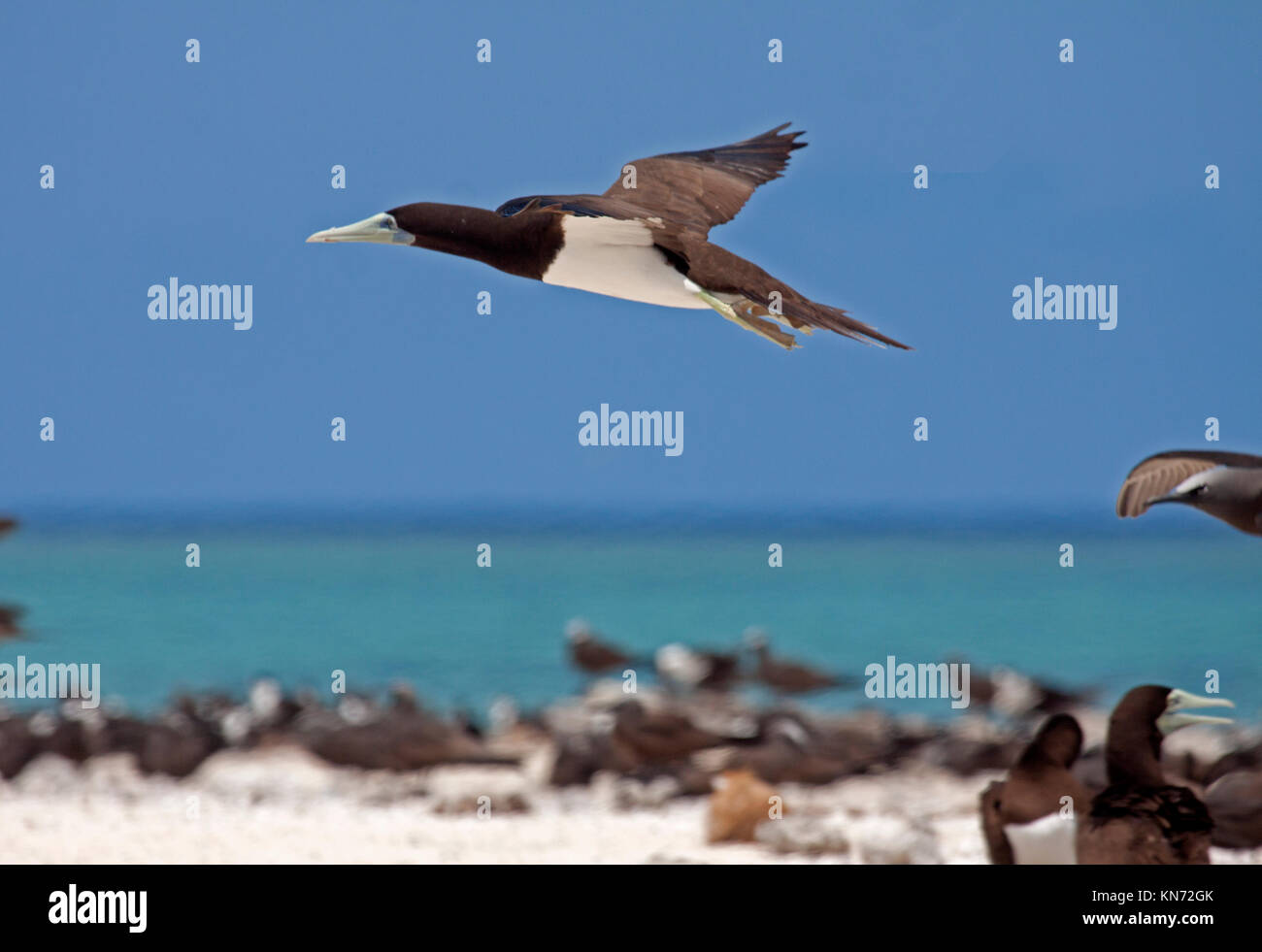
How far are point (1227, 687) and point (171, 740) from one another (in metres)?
4.24

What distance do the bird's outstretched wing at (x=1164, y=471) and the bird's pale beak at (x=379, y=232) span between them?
1.45 metres

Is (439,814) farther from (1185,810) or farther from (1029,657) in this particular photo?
A: (1029,657)

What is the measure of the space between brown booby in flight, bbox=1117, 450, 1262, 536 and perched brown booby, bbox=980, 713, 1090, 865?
48cm

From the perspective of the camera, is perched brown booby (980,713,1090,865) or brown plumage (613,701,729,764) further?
brown plumage (613,701,729,764)

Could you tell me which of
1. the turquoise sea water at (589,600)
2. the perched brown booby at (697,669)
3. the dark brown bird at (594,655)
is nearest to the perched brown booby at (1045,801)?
the perched brown booby at (697,669)

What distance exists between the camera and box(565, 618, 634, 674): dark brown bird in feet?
16.4

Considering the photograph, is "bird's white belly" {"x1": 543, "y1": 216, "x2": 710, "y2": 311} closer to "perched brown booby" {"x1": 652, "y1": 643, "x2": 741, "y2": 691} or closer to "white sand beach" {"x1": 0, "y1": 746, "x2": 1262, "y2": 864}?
"white sand beach" {"x1": 0, "y1": 746, "x2": 1262, "y2": 864}

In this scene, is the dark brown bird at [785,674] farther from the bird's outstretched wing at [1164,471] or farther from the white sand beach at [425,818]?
the bird's outstretched wing at [1164,471]

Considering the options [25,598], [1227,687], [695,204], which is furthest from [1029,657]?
→ [25,598]

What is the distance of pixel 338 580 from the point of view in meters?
7.56

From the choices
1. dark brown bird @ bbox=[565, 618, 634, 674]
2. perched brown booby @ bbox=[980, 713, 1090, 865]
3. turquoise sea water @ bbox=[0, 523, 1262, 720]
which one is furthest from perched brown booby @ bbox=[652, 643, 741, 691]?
perched brown booby @ bbox=[980, 713, 1090, 865]

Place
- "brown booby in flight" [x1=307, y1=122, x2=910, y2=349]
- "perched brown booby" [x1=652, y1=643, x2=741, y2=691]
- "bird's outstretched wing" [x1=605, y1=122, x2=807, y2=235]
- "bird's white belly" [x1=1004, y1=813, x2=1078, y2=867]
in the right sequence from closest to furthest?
"brown booby in flight" [x1=307, y1=122, x2=910, y2=349], "bird's white belly" [x1=1004, y1=813, x2=1078, y2=867], "bird's outstretched wing" [x1=605, y1=122, x2=807, y2=235], "perched brown booby" [x1=652, y1=643, x2=741, y2=691]

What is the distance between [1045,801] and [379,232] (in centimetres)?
167

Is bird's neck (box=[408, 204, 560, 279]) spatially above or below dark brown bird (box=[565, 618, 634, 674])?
above
